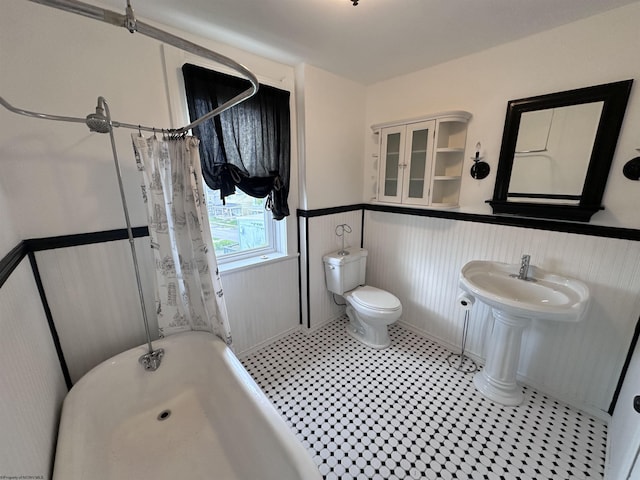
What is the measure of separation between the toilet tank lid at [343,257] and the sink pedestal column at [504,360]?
3.64ft

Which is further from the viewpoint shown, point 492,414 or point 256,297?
point 256,297

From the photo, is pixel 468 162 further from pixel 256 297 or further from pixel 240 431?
pixel 240 431

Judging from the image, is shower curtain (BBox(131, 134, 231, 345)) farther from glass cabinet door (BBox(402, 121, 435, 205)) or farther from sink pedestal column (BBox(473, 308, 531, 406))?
sink pedestal column (BBox(473, 308, 531, 406))

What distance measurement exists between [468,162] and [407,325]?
60.9 inches

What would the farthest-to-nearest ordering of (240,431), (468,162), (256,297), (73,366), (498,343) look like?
(256,297), (468,162), (498,343), (73,366), (240,431)

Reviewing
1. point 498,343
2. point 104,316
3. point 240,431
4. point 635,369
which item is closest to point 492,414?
point 498,343

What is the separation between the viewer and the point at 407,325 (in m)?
2.54

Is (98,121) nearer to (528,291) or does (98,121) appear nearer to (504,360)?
(528,291)

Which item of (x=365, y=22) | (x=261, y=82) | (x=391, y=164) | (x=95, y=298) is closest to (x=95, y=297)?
(x=95, y=298)

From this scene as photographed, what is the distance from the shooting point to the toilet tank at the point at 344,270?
2.36m

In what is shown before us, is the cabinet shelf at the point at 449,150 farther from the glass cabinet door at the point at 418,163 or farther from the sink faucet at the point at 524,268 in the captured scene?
the sink faucet at the point at 524,268

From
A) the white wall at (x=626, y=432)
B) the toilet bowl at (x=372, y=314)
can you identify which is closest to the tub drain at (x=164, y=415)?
the toilet bowl at (x=372, y=314)

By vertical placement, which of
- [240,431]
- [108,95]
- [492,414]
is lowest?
[492,414]

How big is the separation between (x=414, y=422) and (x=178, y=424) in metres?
1.38
